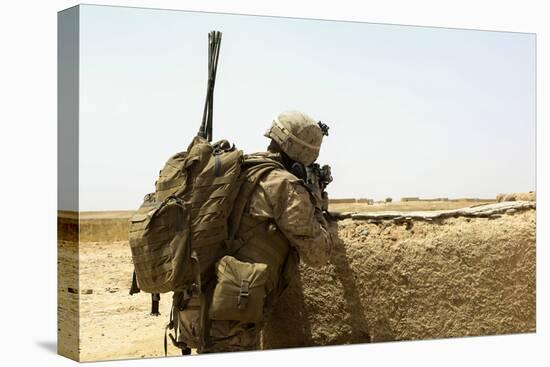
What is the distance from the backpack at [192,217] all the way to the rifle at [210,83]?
0.32 metres

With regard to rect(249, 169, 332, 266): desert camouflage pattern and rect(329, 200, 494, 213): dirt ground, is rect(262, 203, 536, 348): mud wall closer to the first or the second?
rect(329, 200, 494, 213): dirt ground

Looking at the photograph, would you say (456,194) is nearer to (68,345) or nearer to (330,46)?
(330,46)

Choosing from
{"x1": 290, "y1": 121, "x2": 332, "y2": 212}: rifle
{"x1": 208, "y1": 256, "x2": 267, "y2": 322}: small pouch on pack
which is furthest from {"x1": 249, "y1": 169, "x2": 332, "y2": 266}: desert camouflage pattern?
{"x1": 208, "y1": 256, "x2": 267, "y2": 322}: small pouch on pack

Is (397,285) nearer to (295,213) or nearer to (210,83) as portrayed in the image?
(295,213)

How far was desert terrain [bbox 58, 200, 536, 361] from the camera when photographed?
34.2 ft

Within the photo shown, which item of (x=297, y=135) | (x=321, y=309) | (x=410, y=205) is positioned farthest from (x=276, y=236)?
(x=410, y=205)

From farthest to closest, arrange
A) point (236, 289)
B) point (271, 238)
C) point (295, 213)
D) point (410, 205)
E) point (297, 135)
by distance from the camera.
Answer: point (410, 205), point (297, 135), point (271, 238), point (295, 213), point (236, 289)

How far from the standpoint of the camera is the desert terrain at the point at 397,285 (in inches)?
410

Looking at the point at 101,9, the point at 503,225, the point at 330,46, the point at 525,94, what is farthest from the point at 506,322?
the point at 101,9

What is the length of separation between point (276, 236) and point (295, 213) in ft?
0.97

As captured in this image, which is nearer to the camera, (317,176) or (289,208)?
(289,208)

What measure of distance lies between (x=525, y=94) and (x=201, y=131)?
3.92 m

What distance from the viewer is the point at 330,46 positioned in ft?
38.2

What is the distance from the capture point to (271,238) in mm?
9625
